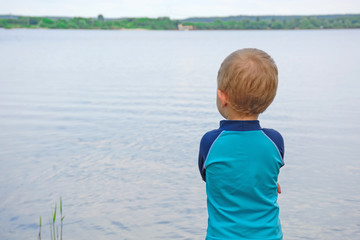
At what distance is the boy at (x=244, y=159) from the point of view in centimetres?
207

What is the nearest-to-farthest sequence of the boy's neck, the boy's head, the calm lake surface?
the boy's head, the boy's neck, the calm lake surface

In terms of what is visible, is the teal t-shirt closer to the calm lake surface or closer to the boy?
the boy

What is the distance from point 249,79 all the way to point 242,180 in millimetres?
439

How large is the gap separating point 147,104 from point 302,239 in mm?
8821

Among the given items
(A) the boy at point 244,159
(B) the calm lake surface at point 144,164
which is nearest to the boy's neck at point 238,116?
(A) the boy at point 244,159

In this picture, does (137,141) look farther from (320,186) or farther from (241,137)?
(241,137)

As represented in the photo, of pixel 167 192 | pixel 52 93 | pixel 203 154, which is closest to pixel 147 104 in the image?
pixel 52 93

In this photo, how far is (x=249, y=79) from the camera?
206cm

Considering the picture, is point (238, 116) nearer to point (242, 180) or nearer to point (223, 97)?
point (223, 97)

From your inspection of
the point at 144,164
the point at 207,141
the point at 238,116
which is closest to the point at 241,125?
the point at 238,116

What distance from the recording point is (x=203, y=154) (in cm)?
215

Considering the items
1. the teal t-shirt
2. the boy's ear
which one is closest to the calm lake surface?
the teal t-shirt

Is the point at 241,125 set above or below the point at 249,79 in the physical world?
below

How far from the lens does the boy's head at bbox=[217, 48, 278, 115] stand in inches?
81.0
